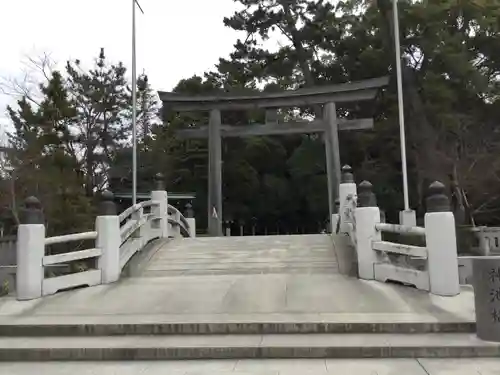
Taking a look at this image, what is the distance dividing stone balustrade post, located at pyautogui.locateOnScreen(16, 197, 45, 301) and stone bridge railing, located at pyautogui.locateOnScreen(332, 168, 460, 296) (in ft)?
16.3

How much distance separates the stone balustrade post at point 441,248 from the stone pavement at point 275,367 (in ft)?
6.85

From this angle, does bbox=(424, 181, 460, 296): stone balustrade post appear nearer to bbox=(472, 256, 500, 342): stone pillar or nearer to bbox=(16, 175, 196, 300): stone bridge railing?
bbox=(472, 256, 500, 342): stone pillar

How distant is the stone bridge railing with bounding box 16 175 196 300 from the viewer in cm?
771

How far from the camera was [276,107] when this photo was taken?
66.8ft

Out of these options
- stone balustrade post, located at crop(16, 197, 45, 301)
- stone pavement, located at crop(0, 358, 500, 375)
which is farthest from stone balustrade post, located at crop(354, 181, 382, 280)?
stone balustrade post, located at crop(16, 197, 45, 301)

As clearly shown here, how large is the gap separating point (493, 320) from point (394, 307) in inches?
56.9

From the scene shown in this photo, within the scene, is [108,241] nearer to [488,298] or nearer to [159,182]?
[159,182]

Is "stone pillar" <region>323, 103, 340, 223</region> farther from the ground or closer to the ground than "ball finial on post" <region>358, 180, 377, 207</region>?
farther from the ground

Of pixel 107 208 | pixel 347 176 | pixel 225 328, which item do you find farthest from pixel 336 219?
pixel 225 328

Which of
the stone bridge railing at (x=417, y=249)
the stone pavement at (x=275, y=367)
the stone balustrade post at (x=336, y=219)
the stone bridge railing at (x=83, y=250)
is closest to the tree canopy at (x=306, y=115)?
the stone balustrade post at (x=336, y=219)

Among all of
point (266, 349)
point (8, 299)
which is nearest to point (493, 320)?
point (266, 349)

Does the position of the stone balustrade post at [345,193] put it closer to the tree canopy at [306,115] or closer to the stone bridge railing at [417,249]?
the stone bridge railing at [417,249]

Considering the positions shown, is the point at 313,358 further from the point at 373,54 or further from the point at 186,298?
the point at 373,54

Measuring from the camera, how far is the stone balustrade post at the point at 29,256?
301 inches
